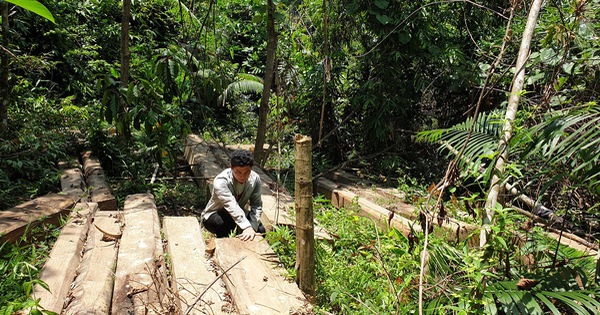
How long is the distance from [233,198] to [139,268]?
3.78 ft

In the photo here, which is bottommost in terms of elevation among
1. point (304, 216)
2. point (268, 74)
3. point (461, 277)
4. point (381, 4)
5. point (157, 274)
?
point (157, 274)

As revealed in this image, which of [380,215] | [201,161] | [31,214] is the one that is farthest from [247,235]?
[201,161]

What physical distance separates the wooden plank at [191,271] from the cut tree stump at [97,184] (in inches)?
50.0

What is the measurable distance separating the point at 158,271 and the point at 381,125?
4455 millimetres

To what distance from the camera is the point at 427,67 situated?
7.11m

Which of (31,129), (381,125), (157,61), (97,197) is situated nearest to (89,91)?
(31,129)

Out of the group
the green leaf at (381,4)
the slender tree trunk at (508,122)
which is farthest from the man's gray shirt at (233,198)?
the green leaf at (381,4)

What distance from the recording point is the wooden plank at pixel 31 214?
3883 mm

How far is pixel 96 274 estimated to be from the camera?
323 cm

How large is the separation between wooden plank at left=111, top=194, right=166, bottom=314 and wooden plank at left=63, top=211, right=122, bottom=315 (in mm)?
56

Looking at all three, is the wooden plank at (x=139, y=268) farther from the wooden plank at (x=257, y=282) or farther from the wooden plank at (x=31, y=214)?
the wooden plank at (x=31, y=214)

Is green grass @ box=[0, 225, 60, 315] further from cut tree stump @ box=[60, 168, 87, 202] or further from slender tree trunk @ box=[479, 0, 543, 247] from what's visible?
slender tree trunk @ box=[479, 0, 543, 247]

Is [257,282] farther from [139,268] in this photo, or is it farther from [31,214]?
[31,214]

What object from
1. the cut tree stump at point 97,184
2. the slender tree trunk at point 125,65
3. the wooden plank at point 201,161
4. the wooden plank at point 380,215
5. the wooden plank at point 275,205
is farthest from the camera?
the wooden plank at point 201,161
